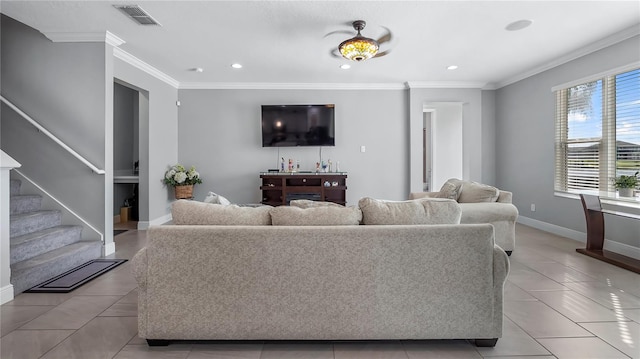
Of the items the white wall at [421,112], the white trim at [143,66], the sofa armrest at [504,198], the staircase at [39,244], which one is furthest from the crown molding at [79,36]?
the sofa armrest at [504,198]

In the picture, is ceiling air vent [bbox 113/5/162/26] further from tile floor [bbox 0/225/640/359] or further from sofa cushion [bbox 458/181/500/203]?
sofa cushion [bbox 458/181/500/203]

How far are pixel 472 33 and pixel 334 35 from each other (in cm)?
157

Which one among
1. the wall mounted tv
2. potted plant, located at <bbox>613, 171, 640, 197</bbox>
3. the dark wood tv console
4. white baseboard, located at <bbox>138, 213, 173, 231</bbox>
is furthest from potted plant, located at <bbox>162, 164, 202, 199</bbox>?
potted plant, located at <bbox>613, 171, 640, 197</bbox>

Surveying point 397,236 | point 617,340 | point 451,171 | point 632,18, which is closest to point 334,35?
point 397,236

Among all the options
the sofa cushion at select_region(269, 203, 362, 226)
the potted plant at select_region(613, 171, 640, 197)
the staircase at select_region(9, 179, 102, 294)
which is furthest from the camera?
the potted plant at select_region(613, 171, 640, 197)

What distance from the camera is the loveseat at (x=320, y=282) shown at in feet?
5.81

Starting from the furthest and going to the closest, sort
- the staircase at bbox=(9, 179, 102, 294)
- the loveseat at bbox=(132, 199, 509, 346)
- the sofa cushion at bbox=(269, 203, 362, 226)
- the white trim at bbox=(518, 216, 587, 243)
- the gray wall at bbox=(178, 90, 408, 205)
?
the gray wall at bbox=(178, 90, 408, 205) < the white trim at bbox=(518, 216, 587, 243) < the staircase at bbox=(9, 179, 102, 294) < the sofa cushion at bbox=(269, 203, 362, 226) < the loveseat at bbox=(132, 199, 509, 346)

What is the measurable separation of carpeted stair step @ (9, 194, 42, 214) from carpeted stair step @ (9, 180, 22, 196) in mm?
127

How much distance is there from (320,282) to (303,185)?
4.08 meters

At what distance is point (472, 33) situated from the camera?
3.72 metres

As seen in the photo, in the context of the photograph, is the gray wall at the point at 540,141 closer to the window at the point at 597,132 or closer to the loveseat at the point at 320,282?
the window at the point at 597,132

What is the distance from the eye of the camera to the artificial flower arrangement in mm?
5465

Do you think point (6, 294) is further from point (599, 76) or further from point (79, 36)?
point (599, 76)

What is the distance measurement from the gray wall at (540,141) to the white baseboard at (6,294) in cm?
598
